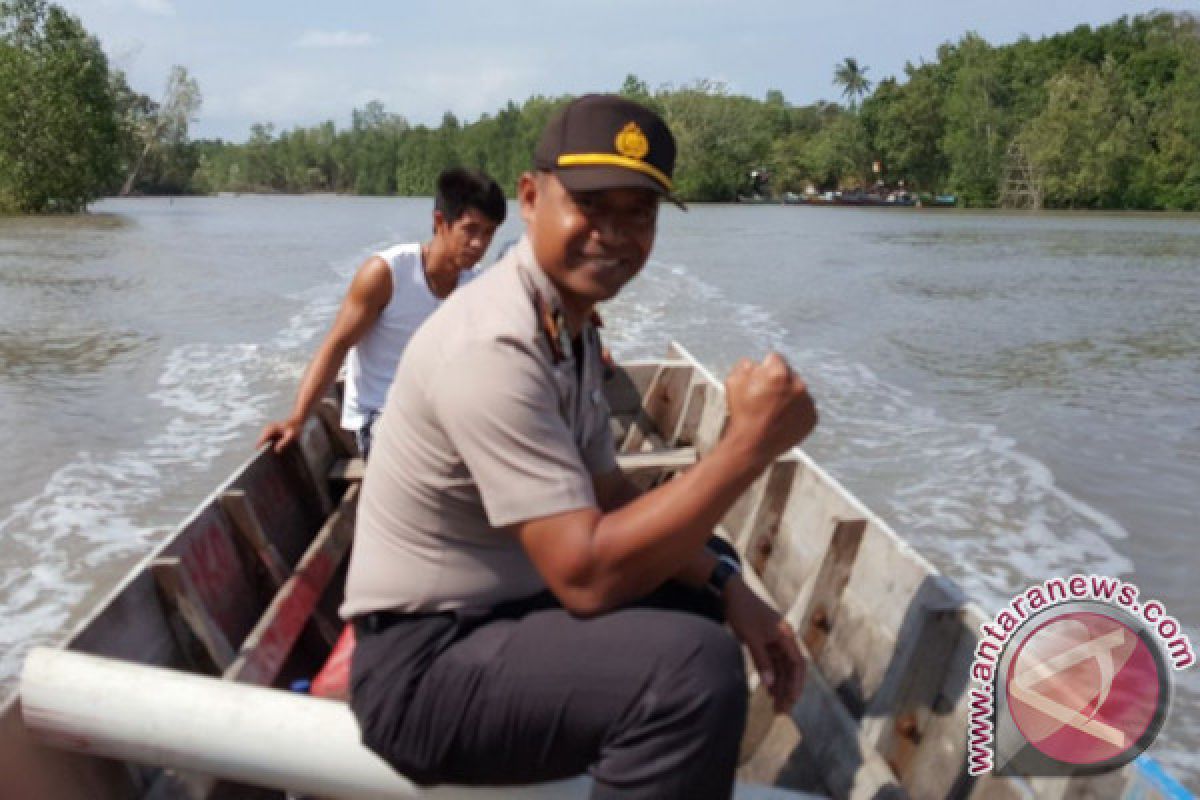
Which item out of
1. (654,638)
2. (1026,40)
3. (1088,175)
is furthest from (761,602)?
→ (1026,40)

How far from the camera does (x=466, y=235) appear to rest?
191 inches

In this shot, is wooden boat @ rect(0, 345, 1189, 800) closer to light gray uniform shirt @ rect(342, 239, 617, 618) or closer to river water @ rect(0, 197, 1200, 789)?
light gray uniform shirt @ rect(342, 239, 617, 618)

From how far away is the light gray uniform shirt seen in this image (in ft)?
6.11

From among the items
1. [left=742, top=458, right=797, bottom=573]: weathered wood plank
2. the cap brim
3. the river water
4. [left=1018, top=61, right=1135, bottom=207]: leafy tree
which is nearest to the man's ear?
the cap brim

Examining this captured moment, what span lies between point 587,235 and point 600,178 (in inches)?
4.9

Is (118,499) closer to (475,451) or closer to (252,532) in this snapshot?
(252,532)

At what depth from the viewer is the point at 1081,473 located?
963cm

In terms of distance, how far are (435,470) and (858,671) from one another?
82.9 inches

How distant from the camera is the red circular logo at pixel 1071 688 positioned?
9.14 ft

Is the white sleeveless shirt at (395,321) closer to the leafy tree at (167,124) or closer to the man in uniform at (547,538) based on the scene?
the man in uniform at (547,538)

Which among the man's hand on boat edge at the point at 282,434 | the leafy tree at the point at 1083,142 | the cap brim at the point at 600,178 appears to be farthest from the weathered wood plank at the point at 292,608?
the leafy tree at the point at 1083,142

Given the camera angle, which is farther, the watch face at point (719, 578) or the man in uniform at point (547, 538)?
the watch face at point (719, 578)

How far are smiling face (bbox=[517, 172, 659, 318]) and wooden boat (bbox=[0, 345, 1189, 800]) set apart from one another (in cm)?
96
